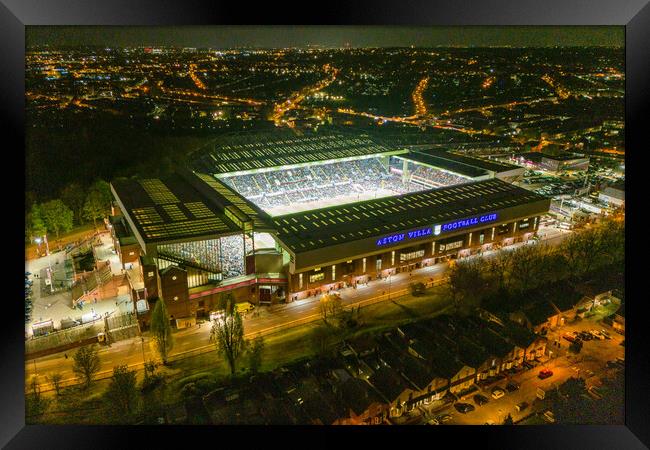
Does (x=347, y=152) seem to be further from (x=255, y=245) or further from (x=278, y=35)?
(x=278, y=35)

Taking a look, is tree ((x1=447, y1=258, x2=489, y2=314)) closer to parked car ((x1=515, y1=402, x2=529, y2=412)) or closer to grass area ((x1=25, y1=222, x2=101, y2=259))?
parked car ((x1=515, y1=402, x2=529, y2=412))

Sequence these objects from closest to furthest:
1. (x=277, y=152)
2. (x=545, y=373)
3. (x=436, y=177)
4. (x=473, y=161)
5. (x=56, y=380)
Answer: (x=56, y=380), (x=545, y=373), (x=473, y=161), (x=436, y=177), (x=277, y=152)

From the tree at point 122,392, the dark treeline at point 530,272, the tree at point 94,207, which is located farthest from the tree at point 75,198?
the dark treeline at point 530,272

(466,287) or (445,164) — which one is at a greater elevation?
(445,164)

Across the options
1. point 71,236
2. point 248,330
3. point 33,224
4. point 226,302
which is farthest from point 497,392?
point 71,236

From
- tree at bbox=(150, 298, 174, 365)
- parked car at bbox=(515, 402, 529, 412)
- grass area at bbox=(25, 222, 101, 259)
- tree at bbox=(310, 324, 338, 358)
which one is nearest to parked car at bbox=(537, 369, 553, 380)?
parked car at bbox=(515, 402, 529, 412)

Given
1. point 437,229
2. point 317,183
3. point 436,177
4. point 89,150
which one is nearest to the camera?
point 89,150

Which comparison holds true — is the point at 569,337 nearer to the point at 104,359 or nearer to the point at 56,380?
the point at 104,359
